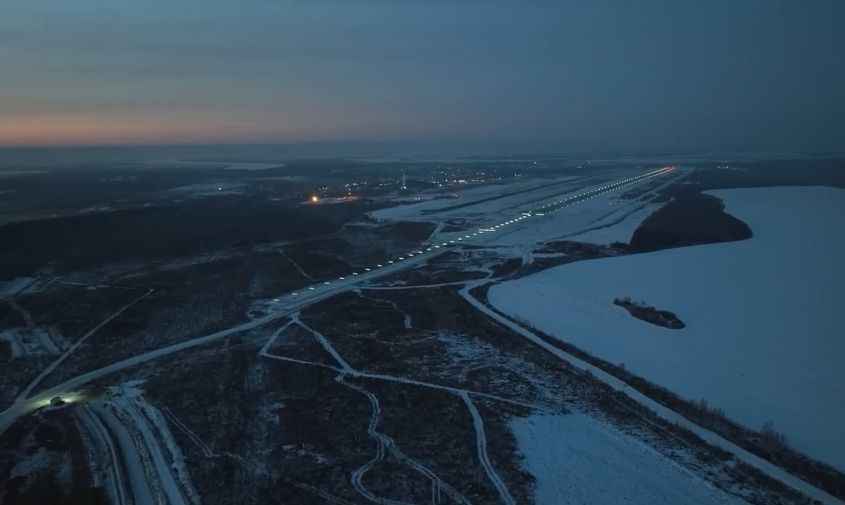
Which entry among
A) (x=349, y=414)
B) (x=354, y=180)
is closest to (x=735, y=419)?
(x=349, y=414)

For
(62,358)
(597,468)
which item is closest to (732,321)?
(597,468)

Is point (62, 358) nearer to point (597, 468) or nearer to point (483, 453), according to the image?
point (483, 453)

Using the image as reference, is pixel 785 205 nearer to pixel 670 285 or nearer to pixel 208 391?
pixel 670 285

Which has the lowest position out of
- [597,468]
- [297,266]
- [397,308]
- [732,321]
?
[597,468]

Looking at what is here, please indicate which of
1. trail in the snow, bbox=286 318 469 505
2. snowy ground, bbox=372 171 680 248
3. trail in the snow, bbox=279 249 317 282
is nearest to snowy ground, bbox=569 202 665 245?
snowy ground, bbox=372 171 680 248

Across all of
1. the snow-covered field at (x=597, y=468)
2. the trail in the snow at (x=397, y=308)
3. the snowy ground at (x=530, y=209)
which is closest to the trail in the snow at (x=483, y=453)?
the snow-covered field at (x=597, y=468)

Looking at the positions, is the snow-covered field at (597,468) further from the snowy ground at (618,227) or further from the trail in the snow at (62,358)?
the snowy ground at (618,227)

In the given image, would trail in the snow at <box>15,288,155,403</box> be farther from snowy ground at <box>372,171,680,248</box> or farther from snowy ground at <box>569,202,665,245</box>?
snowy ground at <box>569,202,665,245</box>
